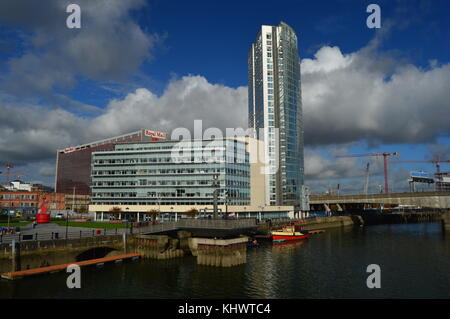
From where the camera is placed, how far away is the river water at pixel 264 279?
40.2 m

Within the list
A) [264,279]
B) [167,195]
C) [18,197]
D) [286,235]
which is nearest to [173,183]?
[167,195]

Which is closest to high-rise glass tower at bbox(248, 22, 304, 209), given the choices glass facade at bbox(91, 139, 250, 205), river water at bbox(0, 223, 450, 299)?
glass facade at bbox(91, 139, 250, 205)

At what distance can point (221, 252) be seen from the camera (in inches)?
2188

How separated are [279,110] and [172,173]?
2531 inches

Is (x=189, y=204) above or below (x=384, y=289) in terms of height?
above

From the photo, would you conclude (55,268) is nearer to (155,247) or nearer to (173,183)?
(155,247)

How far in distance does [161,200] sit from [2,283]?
82.8 meters

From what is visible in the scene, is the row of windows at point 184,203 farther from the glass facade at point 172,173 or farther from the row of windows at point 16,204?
the row of windows at point 16,204

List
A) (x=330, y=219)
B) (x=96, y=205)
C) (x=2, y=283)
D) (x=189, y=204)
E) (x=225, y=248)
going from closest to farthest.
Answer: (x=2, y=283) < (x=225, y=248) < (x=189, y=204) < (x=96, y=205) < (x=330, y=219)

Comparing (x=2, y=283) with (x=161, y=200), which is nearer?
(x=2, y=283)
